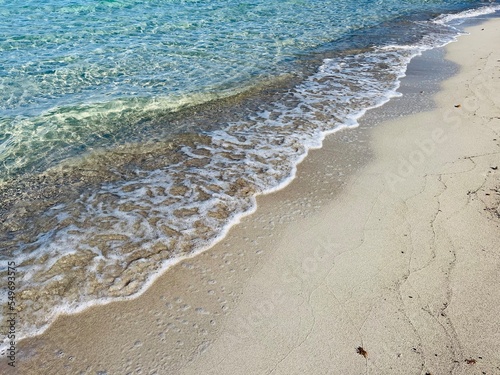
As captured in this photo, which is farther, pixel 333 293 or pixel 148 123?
pixel 148 123

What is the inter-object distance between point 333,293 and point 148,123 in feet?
16.2

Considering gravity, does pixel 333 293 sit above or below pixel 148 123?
below

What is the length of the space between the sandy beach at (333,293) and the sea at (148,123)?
324mm

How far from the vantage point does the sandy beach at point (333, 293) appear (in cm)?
302

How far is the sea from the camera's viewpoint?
4070 millimetres

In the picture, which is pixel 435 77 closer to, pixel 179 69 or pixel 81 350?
pixel 179 69

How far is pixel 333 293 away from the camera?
11.7 feet

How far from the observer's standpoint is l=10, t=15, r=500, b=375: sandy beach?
119 inches

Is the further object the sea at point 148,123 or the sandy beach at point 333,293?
the sea at point 148,123

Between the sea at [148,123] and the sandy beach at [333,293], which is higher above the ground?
the sea at [148,123]

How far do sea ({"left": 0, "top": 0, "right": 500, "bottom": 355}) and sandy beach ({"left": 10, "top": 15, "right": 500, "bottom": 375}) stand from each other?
1.06ft

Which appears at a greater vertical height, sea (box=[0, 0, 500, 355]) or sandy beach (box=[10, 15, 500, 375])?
sea (box=[0, 0, 500, 355])

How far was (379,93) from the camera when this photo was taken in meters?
8.38

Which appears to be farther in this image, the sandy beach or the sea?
the sea
